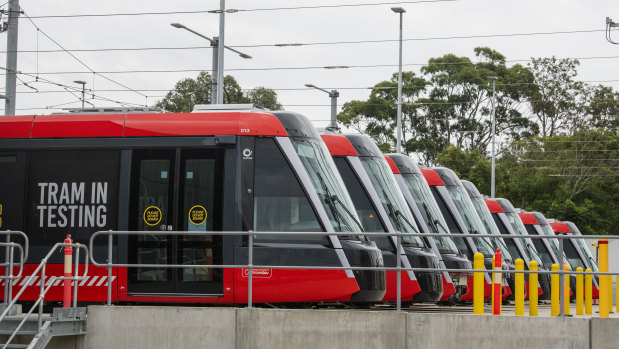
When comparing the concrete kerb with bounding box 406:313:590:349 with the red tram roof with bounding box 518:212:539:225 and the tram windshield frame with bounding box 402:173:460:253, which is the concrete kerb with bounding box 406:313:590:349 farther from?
the red tram roof with bounding box 518:212:539:225

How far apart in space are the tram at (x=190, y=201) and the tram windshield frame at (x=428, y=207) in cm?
540

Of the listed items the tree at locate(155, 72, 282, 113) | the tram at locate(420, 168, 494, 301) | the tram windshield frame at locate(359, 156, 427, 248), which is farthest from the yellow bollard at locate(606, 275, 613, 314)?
the tree at locate(155, 72, 282, 113)

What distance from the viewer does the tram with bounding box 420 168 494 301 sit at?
23.0 m

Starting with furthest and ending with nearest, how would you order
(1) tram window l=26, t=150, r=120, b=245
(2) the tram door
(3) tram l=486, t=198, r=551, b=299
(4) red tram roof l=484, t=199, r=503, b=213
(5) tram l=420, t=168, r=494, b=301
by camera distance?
(4) red tram roof l=484, t=199, r=503, b=213
(3) tram l=486, t=198, r=551, b=299
(5) tram l=420, t=168, r=494, b=301
(1) tram window l=26, t=150, r=120, b=245
(2) the tram door

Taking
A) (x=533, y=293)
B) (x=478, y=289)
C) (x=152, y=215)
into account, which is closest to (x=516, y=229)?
(x=533, y=293)

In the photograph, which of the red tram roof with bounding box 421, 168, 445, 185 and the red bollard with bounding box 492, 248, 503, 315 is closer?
the red bollard with bounding box 492, 248, 503, 315

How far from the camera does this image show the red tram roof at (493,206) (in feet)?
94.5

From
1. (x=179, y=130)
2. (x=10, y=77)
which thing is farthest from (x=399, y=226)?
(x=10, y=77)

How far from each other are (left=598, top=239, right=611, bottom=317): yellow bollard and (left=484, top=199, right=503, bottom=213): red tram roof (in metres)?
15.8

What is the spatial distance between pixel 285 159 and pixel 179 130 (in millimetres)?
1761

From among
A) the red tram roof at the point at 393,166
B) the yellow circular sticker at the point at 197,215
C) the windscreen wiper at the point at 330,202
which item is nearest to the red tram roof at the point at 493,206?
the red tram roof at the point at 393,166

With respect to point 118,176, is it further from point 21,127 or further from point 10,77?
point 10,77

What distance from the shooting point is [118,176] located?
53.0ft

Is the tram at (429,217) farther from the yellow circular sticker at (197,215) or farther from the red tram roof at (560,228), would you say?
the red tram roof at (560,228)
